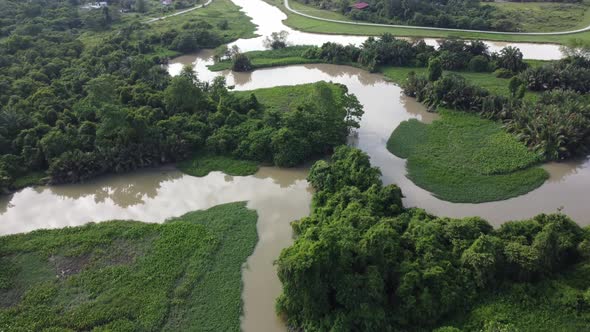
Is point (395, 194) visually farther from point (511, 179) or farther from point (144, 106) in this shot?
point (144, 106)

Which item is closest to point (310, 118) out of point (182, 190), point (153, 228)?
point (182, 190)

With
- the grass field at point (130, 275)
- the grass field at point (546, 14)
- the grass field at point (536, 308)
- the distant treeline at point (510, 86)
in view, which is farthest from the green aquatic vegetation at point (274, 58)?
the grass field at point (536, 308)

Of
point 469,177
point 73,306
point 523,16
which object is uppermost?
point 523,16

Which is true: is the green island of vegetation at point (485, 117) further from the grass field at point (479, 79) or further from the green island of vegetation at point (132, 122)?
the green island of vegetation at point (132, 122)

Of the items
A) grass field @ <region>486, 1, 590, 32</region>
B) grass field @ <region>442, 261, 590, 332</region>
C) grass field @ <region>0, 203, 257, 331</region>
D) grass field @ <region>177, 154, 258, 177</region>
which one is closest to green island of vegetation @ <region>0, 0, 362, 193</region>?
grass field @ <region>177, 154, 258, 177</region>

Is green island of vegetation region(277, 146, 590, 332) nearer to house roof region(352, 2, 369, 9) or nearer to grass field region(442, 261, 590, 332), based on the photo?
grass field region(442, 261, 590, 332)

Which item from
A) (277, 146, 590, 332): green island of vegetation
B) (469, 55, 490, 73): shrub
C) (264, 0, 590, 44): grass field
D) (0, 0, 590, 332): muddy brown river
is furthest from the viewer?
(264, 0, 590, 44): grass field
